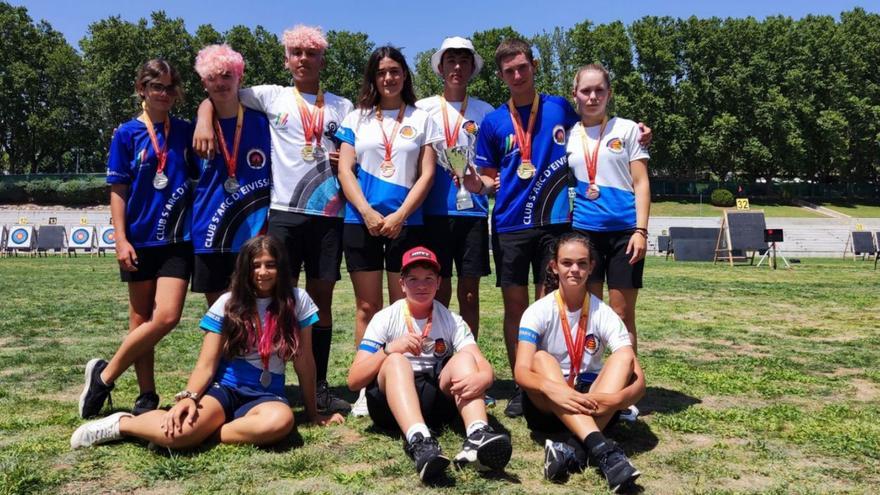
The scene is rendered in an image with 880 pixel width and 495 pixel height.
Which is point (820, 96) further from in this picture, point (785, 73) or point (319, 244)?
point (319, 244)

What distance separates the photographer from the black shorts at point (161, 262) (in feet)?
15.0

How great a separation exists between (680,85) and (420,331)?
2497 inches

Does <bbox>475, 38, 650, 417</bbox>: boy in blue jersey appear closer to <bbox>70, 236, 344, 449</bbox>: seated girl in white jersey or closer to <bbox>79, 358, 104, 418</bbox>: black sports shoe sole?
<bbox>70, 236, 344, 449</bbox>: seated girl in white jersey

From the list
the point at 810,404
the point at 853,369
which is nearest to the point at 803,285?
the point at 853,369

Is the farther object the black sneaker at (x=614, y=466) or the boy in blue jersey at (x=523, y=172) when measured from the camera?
the boy in blue jersey at (x=523, y=172)

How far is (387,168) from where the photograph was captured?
474 cm

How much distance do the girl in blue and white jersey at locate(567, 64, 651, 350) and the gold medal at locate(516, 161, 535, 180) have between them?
0.88ft

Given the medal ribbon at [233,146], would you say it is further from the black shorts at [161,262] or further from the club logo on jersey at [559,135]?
the club logo on jersey at [559,135]

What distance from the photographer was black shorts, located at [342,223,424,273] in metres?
4.75

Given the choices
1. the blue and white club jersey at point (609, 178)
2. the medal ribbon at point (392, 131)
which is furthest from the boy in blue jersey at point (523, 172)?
the medal ribbon at point (392, 131)

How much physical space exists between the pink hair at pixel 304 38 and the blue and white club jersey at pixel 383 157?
63 centimetres

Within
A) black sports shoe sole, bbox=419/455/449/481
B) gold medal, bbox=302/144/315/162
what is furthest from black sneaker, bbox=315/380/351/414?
gold medal, bbox=302/144/315/162

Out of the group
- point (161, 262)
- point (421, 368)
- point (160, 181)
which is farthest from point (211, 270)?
point (421, 368)

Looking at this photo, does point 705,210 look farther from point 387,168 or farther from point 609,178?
point 387,168
